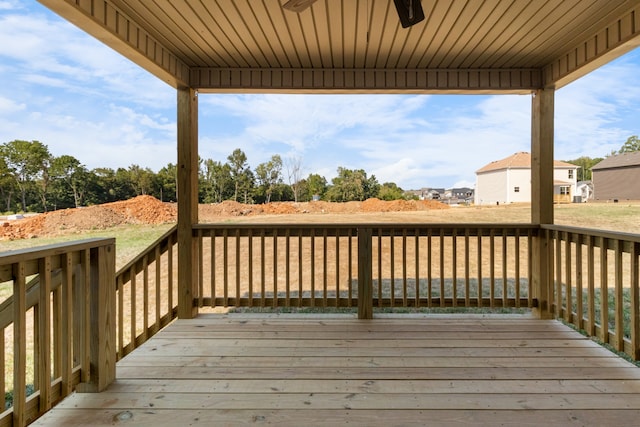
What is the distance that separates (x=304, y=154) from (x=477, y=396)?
19.4ft

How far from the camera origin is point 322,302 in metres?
3.42

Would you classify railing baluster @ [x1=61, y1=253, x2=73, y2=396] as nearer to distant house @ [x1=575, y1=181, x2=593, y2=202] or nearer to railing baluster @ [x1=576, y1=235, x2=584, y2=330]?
railing baluster @ [x1=576, y1=235, x2=584, y2=330]

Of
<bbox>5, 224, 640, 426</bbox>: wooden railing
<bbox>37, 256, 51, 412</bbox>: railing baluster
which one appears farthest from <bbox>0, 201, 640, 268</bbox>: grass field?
<bbox>37, 256, 51, 412</bbox>: railing baluster

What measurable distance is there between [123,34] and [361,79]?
2.02 meters

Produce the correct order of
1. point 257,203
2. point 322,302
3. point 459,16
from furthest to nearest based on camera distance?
point 257,203 → point 322,302 → point 459,16

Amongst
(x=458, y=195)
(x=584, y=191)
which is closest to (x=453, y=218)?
(x=458, y=195)

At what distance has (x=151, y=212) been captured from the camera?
6.27m

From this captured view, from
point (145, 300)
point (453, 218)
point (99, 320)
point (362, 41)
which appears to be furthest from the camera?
point (453, 218)

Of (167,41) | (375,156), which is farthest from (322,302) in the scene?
(375,156)

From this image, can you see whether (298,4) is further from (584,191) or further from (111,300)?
(584,191)

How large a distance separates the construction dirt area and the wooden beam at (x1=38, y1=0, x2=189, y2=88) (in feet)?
8.66

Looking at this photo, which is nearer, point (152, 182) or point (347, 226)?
point (347, 226)

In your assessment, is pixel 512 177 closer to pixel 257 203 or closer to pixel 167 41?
pixel 257 203

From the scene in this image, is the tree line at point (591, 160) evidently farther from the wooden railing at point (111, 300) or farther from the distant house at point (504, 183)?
the wooden railing at point (111, 300)
